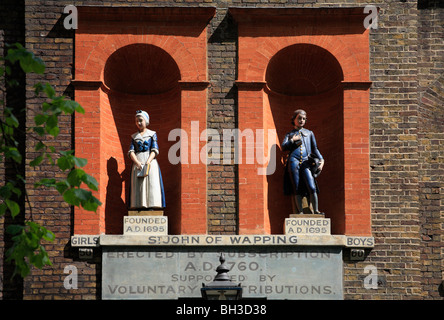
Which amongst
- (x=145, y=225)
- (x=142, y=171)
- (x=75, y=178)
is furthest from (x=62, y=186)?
(x=142, y=171)

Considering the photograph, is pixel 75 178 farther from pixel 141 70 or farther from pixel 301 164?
pixel 141 70

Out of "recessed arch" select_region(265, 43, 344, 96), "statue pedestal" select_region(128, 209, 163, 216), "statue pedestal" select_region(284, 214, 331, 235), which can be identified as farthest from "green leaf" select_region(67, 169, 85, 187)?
"recessed arch" select_region(265, 43, 344, 96)

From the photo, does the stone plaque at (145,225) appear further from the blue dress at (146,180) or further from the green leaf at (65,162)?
the green leaf at (65,162)

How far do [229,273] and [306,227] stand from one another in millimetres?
1556

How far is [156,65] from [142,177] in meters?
2.27

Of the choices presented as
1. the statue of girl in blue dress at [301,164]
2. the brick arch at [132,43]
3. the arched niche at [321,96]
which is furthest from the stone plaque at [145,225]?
the brick arch at [132,43]

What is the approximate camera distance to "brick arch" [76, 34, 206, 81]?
20.1 meters

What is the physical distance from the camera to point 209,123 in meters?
20.0

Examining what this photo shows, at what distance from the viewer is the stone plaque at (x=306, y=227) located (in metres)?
19.3

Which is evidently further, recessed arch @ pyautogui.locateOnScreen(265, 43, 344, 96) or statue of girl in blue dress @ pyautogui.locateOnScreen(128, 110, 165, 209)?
recessed arch @ pyautogui.locateOnScreen(265, 43, 344, 96)

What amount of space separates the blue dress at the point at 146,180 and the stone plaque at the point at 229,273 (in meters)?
0.84

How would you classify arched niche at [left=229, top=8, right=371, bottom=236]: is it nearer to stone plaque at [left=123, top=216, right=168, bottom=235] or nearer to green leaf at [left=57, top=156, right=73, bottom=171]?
stone plaque at [left=123, top=216, right=168, bottom=235]

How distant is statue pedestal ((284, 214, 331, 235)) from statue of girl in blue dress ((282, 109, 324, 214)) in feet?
0.61

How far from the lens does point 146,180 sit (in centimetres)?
1961
